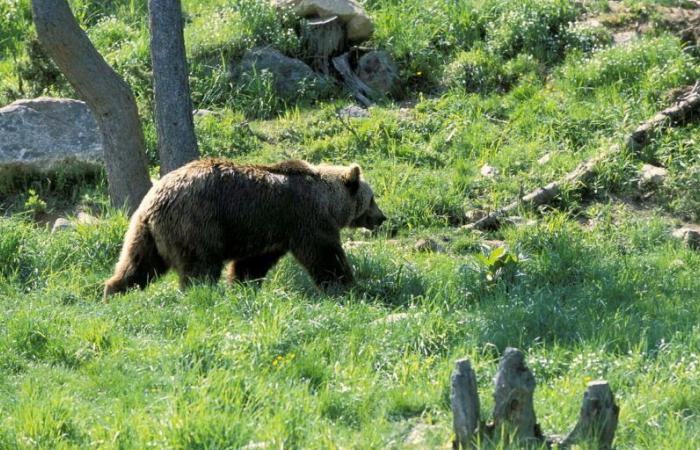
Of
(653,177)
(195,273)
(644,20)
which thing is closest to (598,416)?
(195,273)

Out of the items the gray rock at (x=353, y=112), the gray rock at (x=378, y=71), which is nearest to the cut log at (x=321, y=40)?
the gray rock at (x=378, y=71)

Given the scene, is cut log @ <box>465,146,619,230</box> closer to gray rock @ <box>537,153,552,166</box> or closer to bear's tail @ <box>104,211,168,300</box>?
gray rock @ <box>537,153,552,166</box>

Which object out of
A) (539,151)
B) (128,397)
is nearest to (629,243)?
(539,151)

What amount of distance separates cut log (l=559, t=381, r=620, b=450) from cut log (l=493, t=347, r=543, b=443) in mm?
235

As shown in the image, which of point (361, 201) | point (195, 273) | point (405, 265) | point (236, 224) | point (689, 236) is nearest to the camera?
point (195, 273)

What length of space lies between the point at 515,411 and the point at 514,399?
73mm

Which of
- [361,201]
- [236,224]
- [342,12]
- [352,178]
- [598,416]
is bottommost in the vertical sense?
[361,201]

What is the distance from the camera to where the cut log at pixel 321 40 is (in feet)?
45.3

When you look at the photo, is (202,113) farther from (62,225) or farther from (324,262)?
(324,262)

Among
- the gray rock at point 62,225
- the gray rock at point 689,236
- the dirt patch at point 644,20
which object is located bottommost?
the gray rock at point 689,236

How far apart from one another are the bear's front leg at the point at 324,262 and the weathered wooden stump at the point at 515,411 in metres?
3.64

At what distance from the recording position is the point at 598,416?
488cm

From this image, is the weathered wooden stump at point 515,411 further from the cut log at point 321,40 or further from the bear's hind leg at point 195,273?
the cut log at point 321,40

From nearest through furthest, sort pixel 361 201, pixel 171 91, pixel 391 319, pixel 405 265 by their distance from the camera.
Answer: pixel 391 319, pixel 405 265, pixel 361 201, pixel 171 91
